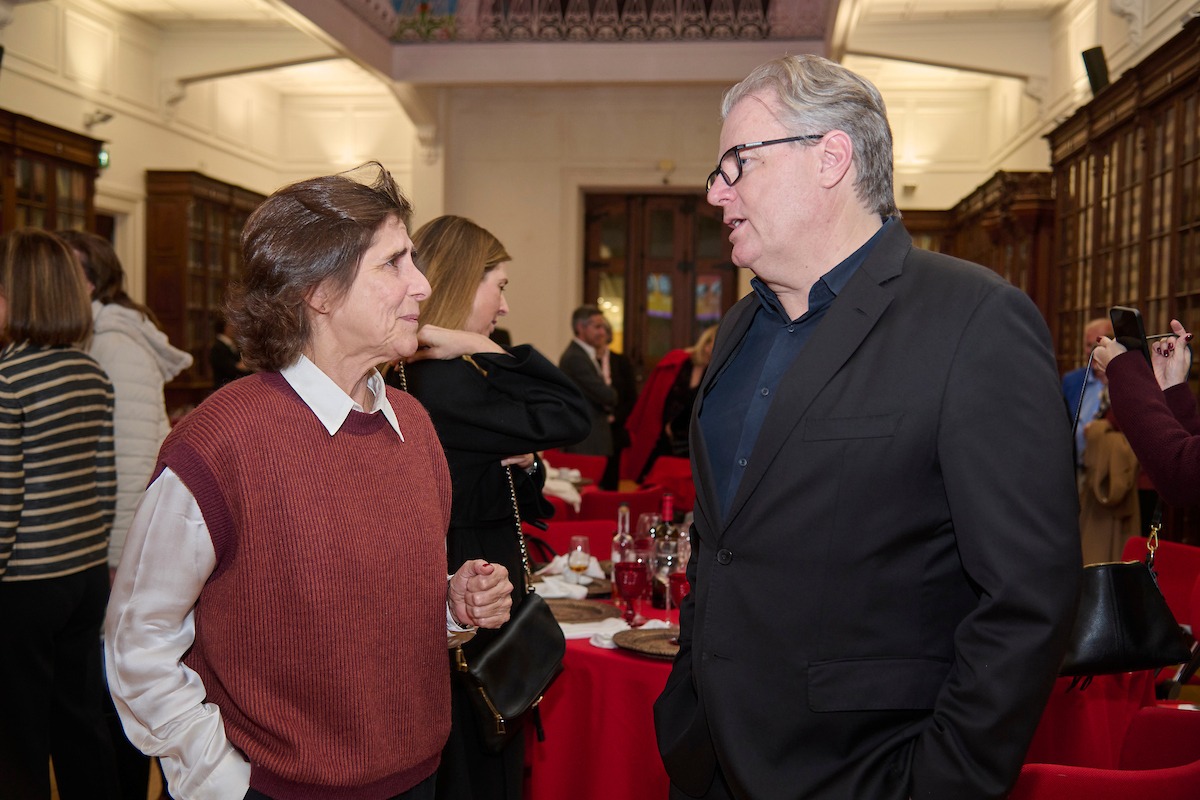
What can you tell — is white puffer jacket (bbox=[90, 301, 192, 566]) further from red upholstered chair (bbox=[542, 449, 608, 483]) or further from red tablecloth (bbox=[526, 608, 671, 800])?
red upholstered chair (bbox=[542, 449, 608, 483])

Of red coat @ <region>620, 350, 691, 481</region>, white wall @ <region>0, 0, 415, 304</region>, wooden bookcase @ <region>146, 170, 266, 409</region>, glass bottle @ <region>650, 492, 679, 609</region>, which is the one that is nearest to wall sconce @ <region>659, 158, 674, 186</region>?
white wall @ <region>0, 0, 415, 304</region>

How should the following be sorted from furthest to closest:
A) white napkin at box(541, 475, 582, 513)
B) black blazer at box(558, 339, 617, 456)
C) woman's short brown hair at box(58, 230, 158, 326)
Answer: black blazer at box(558, 339, 617, 456) < white napkin at box(541, 475, 582, 513) < woman's short brown hair at box(58, 230, 158, 326)

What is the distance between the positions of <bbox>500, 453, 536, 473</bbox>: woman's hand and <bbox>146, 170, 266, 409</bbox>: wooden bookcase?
879 centimetres

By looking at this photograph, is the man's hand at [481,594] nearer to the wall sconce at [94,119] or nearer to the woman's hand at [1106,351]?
the woman's hand at [1106,351]

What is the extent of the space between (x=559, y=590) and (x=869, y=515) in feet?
5.89

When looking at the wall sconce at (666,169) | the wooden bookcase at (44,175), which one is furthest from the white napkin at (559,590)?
the wall sconce at (666,169)

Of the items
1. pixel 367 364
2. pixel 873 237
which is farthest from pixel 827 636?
pixel 367 364

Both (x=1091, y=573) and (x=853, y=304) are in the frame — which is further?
(x=1091, y=573)

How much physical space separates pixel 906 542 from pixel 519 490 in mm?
1452

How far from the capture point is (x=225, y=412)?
56.3 inches

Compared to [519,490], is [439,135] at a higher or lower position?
higher

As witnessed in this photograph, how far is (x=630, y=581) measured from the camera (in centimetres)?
261

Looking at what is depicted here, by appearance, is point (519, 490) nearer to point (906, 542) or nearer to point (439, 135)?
point (906, 542)

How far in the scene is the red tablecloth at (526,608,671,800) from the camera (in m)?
2.33
